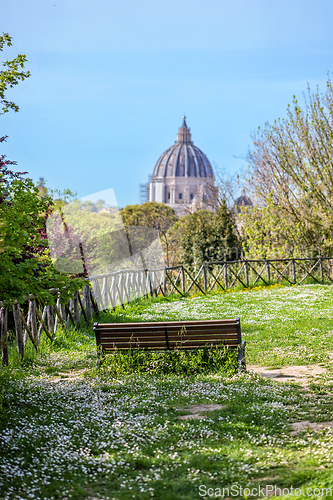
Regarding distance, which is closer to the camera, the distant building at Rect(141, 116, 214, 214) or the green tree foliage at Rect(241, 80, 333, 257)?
the green tree foliage at Rect(241, 80, 333, 257)

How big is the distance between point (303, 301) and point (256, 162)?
9656mm

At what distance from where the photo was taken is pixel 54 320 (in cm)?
906

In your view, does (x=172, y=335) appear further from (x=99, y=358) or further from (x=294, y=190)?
(x=294, y=190)

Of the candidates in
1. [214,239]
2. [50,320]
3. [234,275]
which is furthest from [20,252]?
[214,239]

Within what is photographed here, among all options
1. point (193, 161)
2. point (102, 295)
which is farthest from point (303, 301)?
point (193, 161)

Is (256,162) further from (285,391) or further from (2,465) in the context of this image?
(2,465)

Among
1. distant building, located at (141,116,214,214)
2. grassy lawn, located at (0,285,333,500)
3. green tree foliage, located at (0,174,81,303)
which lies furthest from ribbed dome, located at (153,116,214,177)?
grassy lawn, located at (0,285,333,500)

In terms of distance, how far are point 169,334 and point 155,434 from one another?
2423mm

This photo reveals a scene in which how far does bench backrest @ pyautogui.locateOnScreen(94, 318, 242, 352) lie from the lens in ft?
21.2

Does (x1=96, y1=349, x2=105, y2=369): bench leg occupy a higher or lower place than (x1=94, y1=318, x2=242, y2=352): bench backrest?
lower

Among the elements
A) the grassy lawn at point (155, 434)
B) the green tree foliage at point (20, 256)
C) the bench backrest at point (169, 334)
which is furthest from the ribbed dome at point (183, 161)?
the grassy lawn at point (155, 434)

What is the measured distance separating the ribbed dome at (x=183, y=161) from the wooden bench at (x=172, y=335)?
142281 mm

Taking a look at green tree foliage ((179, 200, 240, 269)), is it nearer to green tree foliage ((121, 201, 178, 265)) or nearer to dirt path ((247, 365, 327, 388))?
dirt path ((247, 365, 327, 388))

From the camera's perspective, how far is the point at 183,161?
151000mm
